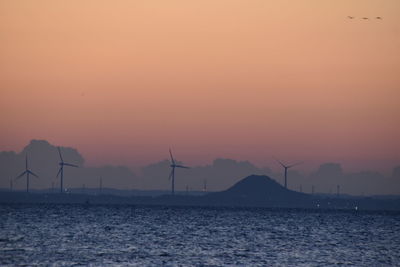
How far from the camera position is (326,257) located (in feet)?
346

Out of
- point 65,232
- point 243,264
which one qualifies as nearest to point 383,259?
point 243,264

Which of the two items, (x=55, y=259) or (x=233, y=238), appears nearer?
(x=55, y=259)

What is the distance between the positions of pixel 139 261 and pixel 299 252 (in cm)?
2797

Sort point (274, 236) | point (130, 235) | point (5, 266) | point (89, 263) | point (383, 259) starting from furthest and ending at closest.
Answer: point (274, 236)
point (130, 235)
point (383, 259)
point (89, 263)
point (5, 266)

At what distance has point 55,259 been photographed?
91.0m

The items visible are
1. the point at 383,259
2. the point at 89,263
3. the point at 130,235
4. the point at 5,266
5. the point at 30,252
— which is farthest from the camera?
the point at 130,235

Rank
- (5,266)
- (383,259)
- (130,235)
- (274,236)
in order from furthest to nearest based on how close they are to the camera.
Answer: (274,236)
(130,235)
(383,259)
(5,266)

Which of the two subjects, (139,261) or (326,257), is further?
(326,257)

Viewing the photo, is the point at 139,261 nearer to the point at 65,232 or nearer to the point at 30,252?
the point at 30,252

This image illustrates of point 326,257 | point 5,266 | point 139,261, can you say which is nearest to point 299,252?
point 326,257

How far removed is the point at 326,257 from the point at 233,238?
35840 mm

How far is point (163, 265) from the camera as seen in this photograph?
88.1 meters

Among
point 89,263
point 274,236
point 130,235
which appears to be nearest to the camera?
point 89,263

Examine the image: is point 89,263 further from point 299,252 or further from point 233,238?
point 233,238
